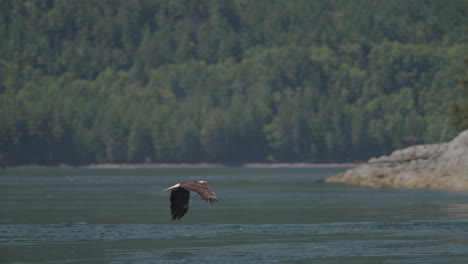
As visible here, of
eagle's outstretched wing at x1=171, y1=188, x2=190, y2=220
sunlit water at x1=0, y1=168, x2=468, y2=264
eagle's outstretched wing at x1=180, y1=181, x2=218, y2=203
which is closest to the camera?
eagle's outstretched wing at x1=180, y1=181, x2=218, y2=203

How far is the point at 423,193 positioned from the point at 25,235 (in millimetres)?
37525

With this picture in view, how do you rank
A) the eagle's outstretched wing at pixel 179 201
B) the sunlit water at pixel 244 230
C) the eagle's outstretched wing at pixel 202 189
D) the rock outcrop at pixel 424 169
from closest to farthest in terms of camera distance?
the eagle's outstretched wing at pixel 202 189 < the eagle's outstretched wing at pixel 179 201 < the sunlit water at pixel 244 230 < the rock outcrop at pixel 424 169

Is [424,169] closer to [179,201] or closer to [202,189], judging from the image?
[179,201]

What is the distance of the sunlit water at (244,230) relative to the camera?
36.9 m

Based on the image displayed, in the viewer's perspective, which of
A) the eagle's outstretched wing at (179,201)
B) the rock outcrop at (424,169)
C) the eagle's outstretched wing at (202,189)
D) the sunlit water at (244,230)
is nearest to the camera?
the eagle's outstretched wing at (202,189)

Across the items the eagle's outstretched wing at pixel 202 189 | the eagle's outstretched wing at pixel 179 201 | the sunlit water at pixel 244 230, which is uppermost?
the eagle's outstretched wing at pixel 202 189

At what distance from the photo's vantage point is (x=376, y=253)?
3728 cm

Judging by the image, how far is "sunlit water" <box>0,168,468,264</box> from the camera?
3691 centimetres

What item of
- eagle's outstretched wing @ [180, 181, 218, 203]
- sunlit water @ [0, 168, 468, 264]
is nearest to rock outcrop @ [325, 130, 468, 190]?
sunlit water @ [0, 168, 468, 264]

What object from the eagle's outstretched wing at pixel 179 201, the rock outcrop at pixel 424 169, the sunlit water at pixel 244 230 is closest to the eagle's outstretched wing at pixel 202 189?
the eagle's outstretched wing at pixel 179 201

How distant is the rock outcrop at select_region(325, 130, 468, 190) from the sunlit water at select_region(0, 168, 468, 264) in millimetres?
7119

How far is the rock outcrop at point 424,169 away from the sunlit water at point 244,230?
23.4 ft

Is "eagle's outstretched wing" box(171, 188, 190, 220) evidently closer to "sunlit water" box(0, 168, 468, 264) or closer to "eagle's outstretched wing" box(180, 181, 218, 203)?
"eagle's outstretched wing" box(180, 181, 218, 203)

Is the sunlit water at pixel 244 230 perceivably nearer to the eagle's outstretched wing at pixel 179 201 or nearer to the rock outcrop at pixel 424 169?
the eagle's outstretched wing at pixel 179 201
